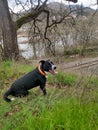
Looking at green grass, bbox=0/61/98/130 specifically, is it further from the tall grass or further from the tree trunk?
the tree trunk

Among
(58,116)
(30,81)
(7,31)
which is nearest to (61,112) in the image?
(58,116)

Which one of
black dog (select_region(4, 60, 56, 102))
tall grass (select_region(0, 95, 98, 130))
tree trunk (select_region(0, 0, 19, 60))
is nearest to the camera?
tall grass (select_region(0, 95, 98, 130))

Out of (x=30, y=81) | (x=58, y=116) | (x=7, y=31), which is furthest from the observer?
(x=7, y=31)

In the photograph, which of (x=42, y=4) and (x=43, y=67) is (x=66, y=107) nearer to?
(x=43, y=67)

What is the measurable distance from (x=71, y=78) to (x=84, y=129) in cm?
624

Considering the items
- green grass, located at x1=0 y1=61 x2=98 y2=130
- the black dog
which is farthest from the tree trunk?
green grass, located at x1=0 y1=61 x2=98 y2=130

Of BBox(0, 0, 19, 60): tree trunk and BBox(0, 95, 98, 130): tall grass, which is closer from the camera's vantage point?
BBox(0, 95, 98, 130): tall grass

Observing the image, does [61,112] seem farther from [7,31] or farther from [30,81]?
[7,31]

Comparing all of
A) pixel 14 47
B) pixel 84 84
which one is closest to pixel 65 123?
pixel 84 84

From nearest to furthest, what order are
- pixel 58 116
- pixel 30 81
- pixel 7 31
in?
pixel 58 116, pixel 30 81, pixel 7 31

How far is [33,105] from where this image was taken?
165 inches

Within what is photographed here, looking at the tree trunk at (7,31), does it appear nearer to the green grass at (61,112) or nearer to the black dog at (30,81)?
the black dog at (30,81)

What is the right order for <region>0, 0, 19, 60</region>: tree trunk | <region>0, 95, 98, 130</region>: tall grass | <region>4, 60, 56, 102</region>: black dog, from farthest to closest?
1. <region>0, 0, 19, 60</region>: tree trunk
2. <region>4, 60, 56, 102</region>: black dog
3. <region>0, 95, 98, 130</region>: tall grass

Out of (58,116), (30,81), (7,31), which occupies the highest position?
(58,116)
